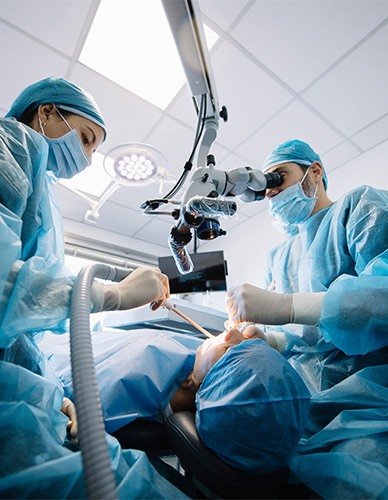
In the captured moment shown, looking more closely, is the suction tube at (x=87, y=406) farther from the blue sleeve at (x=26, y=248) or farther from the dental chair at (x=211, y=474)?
the dental chair at (x=211, y=474)

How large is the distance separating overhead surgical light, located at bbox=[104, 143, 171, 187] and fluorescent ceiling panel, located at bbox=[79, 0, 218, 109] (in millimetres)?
451

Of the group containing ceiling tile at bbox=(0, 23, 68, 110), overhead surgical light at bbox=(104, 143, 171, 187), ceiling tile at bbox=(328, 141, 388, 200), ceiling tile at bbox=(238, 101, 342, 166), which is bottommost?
overhead surgical light at bbox=(104, 143, 171, 187)

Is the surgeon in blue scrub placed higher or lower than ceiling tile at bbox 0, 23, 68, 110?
lower

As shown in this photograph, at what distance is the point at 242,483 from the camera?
2.05 ft

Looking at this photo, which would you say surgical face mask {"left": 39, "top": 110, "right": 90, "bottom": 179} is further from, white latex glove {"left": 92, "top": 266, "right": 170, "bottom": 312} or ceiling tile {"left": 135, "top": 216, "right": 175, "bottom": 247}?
ceiling tile {"left": 135, "top": 216, "right": 175, "bottom": 247}

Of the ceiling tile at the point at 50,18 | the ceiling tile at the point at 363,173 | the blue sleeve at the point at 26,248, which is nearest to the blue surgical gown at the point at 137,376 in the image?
the blue sleeve at the point at 26,248

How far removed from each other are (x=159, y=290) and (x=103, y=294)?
0.66 feet

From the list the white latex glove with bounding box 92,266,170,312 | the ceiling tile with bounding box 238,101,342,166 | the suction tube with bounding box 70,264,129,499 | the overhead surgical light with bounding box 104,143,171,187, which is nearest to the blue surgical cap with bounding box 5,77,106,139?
the overhead surgical light with bounding box 104,143,171,187

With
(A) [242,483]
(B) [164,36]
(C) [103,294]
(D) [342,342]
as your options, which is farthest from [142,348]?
(B) [164,36]

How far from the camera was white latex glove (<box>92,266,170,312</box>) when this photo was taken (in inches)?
28.3

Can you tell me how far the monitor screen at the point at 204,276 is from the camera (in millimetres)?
2635

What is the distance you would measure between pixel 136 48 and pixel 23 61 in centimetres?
75

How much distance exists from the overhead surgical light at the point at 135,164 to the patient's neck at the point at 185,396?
1.17m

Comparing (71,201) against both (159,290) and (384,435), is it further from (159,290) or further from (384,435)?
(384,435)
